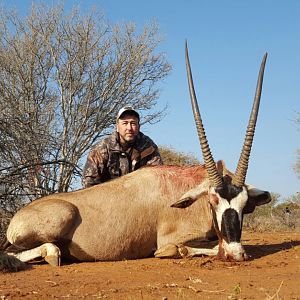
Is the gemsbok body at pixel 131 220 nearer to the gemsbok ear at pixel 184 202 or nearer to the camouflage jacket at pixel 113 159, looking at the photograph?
the gemsbok ear at pixel 184 202

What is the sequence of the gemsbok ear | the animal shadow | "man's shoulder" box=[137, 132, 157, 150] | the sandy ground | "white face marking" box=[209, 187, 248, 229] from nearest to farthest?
the sandy ground
"white face marking" box=[209, 187, 248, 229]
the gemsbok ear
the animal shadow
"man's shoulder" box=[137, 132, 157, 150]

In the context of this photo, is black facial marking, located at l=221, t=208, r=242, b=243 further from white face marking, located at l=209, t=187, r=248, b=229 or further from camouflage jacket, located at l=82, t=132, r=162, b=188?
camouflage jacket, located at l=82, t=132, r=162, b=188

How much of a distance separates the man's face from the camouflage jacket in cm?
7

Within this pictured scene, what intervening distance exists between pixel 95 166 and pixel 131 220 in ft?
4.24

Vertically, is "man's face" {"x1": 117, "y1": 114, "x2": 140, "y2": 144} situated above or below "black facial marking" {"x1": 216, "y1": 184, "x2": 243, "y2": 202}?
above

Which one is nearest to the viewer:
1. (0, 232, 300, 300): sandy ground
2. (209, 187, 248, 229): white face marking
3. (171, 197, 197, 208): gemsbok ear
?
(0, 232, 300, 300): sandy ground

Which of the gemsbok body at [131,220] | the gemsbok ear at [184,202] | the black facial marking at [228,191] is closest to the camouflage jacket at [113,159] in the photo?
the gemsbok body at [131,220]

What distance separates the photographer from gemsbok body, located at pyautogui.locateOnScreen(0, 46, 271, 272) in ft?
16.3

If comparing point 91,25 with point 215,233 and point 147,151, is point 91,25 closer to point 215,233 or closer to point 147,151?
point 147,151

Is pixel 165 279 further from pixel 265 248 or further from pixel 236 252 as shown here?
pixel 265 248

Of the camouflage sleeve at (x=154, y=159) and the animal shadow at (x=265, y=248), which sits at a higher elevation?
the camouflage sleeve at (x=154, y=159)

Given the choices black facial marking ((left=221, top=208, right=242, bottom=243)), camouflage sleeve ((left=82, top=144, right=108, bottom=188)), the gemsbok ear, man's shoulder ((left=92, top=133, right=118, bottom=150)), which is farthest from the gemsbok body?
man's shoulder ((left=92, top=133, right=118, bottom=150))

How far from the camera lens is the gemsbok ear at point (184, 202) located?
16.2ft

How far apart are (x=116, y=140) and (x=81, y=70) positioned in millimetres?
11231
